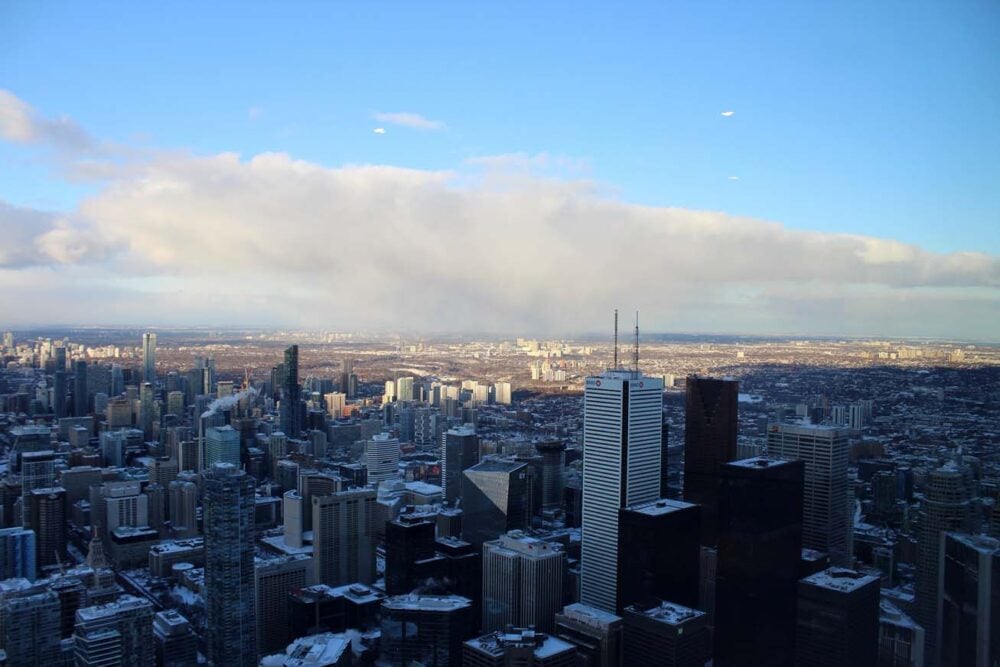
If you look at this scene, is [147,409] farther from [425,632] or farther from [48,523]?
[425,632]

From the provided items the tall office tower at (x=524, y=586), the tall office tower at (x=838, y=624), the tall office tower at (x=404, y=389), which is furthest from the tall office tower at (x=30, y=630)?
the tall office tower at (x=404, y=389)

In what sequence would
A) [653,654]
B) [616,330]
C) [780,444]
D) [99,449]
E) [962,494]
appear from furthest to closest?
[99,449], [616,330], [780,444], [653,654], [962,494]

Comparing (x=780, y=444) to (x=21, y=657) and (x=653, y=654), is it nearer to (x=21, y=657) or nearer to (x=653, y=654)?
(x=653, y=654)

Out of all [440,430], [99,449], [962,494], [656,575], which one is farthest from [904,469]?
[99,449]

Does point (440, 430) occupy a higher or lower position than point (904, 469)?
lower

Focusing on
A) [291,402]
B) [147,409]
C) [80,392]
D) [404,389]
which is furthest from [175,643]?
[80,392]
